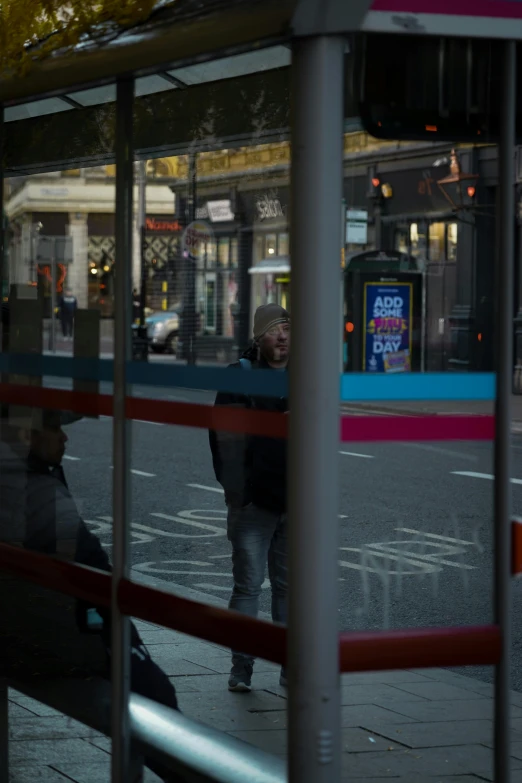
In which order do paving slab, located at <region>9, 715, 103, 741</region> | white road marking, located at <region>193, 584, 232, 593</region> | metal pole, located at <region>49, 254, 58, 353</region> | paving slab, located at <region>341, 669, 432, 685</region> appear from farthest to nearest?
paving slab, located at <region>9, 715, 103, 741</region>
paving slab, located at <region>341, 669, 432, 685</region>
metal pole, located at <region>49, 254, 58, 353</region>
white road marking, located at <region>193, 584, 232, 593</region>

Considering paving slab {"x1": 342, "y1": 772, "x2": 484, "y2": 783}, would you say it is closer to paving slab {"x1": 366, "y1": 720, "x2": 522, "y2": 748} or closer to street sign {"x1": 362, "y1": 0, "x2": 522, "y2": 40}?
paving slab {"x1": 366, "y1": 720, "x2": 522, "y2": 748}

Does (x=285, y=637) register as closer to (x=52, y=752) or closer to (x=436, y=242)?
(x=436, y=242)

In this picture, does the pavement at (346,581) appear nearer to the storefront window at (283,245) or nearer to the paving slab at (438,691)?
the paving slab at (438,691)

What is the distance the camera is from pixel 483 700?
4.00 m

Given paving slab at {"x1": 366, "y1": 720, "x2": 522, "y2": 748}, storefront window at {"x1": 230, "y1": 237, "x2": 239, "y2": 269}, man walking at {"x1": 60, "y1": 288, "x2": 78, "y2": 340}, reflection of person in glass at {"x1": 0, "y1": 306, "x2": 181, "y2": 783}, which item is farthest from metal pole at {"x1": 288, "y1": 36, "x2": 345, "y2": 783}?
paving slab at {"x1": 366, "y1": 720, "x2": 522, "y2": 748}

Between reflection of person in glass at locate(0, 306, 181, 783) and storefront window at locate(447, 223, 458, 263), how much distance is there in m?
1.18

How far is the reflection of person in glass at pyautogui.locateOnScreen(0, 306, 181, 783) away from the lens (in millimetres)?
3543

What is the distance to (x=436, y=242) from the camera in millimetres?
2934

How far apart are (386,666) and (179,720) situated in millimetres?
742

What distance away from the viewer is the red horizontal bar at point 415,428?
271cm

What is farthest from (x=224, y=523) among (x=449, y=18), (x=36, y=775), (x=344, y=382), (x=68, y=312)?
(x=449, y=18)

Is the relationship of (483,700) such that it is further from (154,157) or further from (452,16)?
(452,16)

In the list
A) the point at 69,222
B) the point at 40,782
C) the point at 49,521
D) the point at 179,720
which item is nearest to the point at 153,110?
the point at 69,222

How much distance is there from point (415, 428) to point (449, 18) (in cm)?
82
